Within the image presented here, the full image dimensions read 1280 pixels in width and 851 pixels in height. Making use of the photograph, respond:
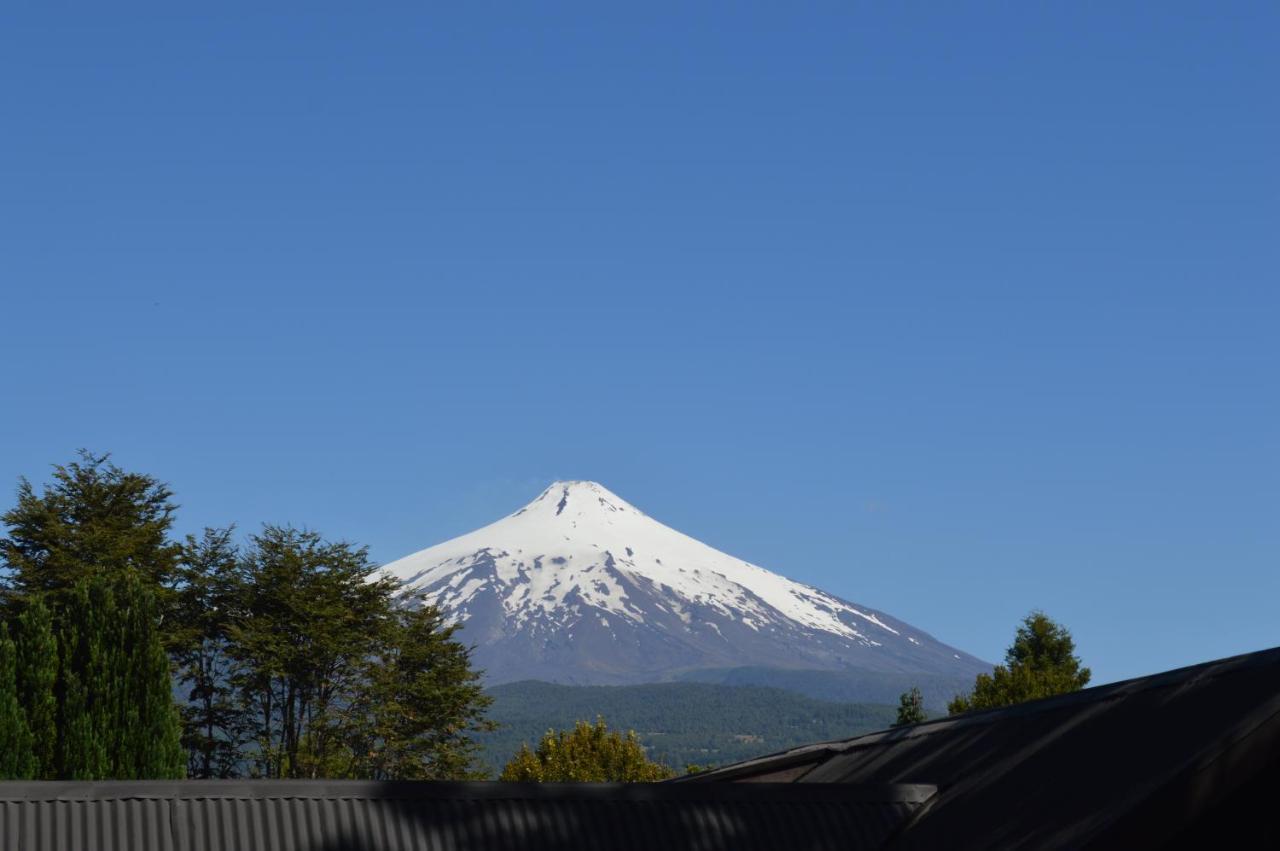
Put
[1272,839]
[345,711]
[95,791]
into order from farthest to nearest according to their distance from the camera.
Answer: [345,711], [95,791], [1272,839]

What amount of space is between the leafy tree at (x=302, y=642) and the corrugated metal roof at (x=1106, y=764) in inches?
2143

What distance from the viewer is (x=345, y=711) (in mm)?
74188

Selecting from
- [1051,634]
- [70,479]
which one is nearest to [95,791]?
[70,479]

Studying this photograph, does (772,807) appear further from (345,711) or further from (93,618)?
(345,711)

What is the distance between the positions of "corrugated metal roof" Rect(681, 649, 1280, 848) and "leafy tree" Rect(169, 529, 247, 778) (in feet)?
185

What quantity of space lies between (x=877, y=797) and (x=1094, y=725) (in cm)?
232

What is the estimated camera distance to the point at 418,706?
78.8 meters

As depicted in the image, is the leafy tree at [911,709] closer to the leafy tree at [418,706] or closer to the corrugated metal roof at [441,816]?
the leafy tree at [418,706]

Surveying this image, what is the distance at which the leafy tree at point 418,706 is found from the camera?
75.2 meters

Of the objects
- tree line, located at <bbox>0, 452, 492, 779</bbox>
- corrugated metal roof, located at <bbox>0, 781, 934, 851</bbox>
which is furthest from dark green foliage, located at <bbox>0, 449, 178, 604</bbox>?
corrugated metal roof, located at <bbox>0, 781, 934, 851</bbox>

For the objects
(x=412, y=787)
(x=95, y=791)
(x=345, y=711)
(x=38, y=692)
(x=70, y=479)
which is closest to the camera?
(x=95, y=791)

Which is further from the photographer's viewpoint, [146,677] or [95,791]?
[146,677]

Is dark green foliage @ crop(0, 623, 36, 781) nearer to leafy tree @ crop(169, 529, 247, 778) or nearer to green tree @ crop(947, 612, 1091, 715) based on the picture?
leafy tree @ crop(169, 529, 247, 778)

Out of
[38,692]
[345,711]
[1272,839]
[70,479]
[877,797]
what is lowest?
[1272,839]
